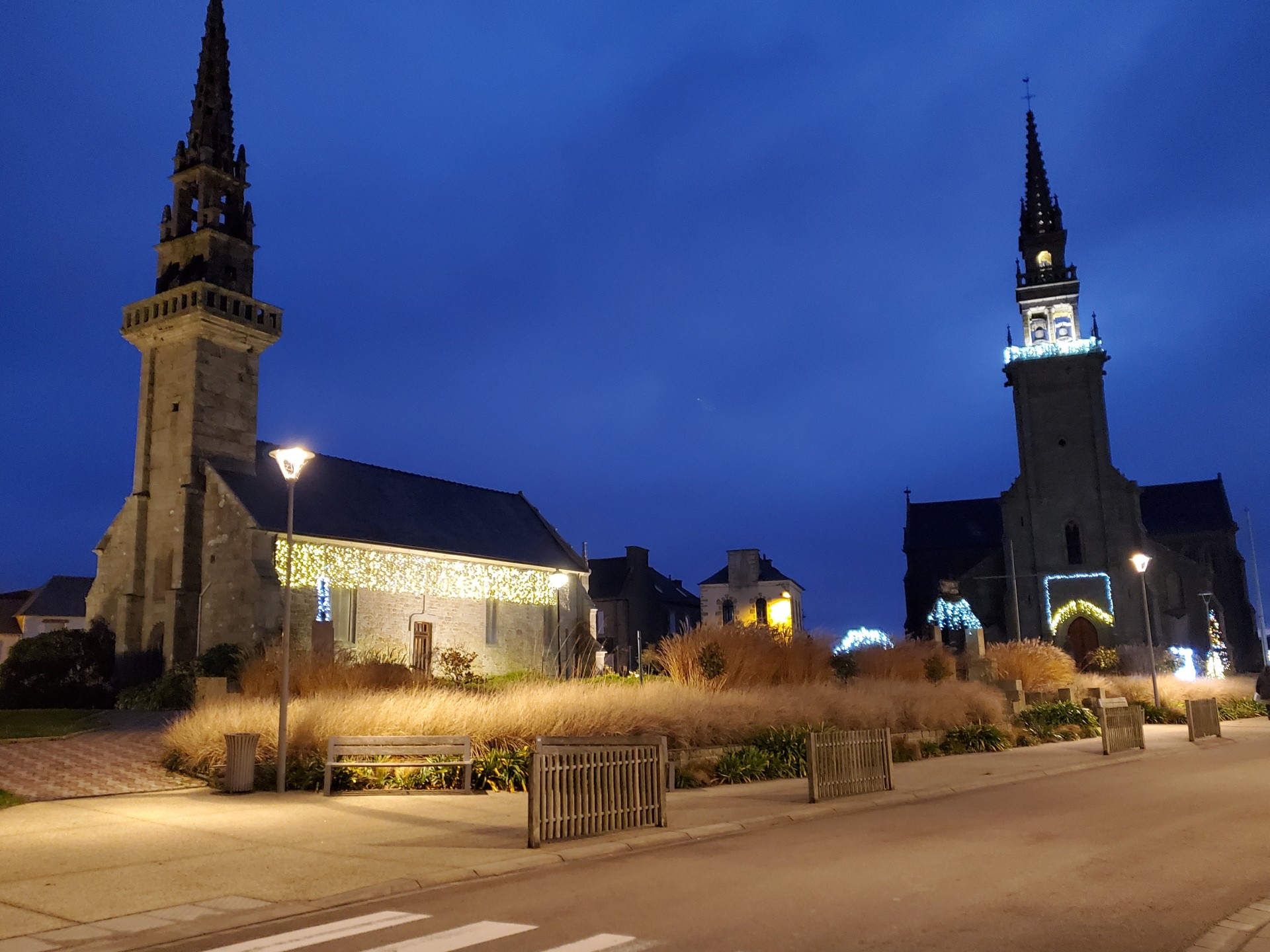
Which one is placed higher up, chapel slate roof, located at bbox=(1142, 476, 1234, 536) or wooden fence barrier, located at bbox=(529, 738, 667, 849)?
chapel slate roof, located at bbox=(1142, 476, 1234, 536)

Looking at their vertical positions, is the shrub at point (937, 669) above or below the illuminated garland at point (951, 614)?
below

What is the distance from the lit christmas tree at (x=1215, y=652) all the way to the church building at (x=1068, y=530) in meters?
0.42

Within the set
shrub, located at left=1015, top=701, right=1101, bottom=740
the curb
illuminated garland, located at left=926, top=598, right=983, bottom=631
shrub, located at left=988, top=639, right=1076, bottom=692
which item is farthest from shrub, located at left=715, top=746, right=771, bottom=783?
illuminated garland, located at left=926, top=598, right=983, bottom=631

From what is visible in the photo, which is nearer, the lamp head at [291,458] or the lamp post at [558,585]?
the lamp head at [291,458]

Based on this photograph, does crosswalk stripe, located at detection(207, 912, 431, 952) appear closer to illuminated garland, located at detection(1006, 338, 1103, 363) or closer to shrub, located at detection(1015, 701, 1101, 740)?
shrub, located at detection(1015, 701, 1101, 740)

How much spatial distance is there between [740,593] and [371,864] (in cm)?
→ 5325

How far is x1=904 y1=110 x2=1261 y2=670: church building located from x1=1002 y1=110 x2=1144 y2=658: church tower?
0.05 meters

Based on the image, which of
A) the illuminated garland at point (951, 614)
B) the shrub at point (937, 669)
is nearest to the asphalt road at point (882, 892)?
the shrub at point (937, 669)

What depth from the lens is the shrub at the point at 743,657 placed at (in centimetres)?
2142

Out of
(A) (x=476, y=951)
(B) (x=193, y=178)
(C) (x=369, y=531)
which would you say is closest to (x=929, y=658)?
(C) (x=369, y=531)

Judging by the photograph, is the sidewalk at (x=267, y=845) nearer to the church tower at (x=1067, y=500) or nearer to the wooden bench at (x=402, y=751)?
the wooden bench at (x=402, y=751)

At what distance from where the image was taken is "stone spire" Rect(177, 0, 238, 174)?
37188 mm

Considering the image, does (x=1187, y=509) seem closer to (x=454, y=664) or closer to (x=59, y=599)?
(x=454, y=664)

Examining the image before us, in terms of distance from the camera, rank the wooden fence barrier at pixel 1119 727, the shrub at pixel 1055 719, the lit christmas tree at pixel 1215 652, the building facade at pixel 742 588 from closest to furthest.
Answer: the wooden fence barrier at pixel 1119 727 < the shrub at pixel 1055 719 < the lit christmas tree at pixel 1215 652 < the building facade at pixel 742 588
